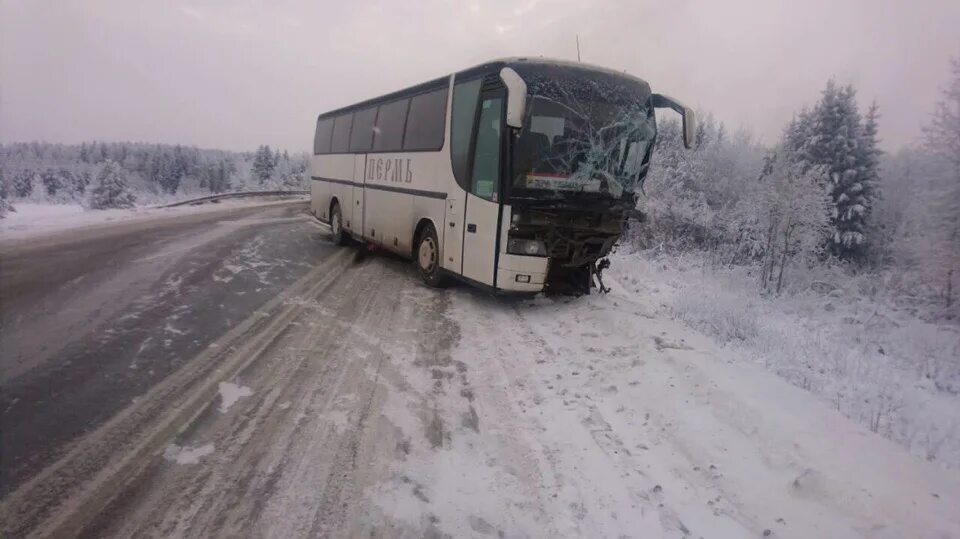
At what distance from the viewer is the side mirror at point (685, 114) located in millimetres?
7476

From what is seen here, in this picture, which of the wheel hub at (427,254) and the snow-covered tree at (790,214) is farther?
the snow-covered tree at (790,214)

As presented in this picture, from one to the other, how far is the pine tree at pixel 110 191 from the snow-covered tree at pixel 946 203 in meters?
41.3

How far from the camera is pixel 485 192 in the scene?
23.0 feet

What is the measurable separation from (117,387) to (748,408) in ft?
17.5

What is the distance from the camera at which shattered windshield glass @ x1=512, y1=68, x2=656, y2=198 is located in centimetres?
660

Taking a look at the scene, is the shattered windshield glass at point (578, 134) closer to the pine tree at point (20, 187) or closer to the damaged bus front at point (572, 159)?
the damaged bus front at point (572, 159)

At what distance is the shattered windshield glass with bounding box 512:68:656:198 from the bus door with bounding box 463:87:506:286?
0.38 meters

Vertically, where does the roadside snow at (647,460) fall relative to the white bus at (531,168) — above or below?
below

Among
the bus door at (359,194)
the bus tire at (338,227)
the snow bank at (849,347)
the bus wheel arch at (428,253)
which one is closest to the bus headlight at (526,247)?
the bus wheel arch at (428,253)

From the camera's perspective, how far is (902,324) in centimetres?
1380

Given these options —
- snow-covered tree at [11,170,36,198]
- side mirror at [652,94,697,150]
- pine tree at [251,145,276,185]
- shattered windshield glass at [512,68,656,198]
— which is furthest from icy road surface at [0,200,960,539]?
pine tree at [251,145,276,185]

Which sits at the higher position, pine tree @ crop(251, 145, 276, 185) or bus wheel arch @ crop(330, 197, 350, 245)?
pine tree @ crop(251, 145, 276, 185)

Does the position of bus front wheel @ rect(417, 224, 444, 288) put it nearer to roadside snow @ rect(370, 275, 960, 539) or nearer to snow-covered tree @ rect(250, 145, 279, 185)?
roadside snow @ rect(370, 275, 960, 539)

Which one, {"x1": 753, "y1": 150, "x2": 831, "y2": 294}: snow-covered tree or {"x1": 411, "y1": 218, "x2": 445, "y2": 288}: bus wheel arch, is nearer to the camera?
{"x1": 411, "y1": 218, "x2": 445, "y2": 288}: bus wheel arch
